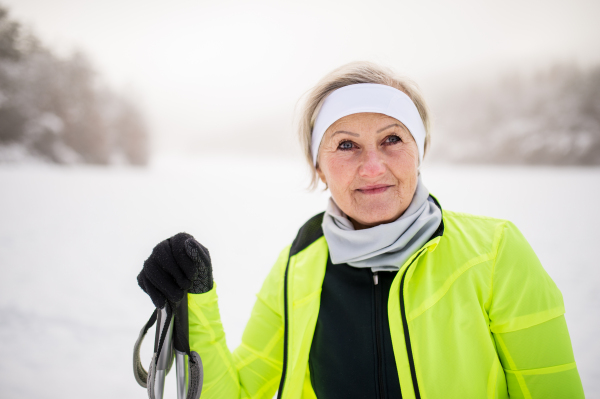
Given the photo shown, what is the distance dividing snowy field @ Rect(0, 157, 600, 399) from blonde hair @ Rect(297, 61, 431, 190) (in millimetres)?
289

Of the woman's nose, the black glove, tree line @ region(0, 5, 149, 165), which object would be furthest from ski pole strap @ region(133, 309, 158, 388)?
tree line @ region(0, 5, 149, 165)

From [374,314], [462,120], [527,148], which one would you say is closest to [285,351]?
[374,314]

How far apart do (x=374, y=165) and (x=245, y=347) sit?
0.79 m

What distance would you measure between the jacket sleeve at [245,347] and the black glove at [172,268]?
3.5 inches

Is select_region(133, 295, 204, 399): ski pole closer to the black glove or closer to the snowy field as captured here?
the black glove

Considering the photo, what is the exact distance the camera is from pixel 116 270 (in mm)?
3412

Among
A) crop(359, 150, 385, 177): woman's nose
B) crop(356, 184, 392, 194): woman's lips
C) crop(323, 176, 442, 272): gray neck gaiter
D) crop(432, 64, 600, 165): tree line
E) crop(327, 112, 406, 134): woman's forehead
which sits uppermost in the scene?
crop(432, 64, 600, 165): tree line

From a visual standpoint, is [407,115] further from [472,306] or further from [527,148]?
[527,148]

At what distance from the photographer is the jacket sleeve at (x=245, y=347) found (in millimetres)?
931

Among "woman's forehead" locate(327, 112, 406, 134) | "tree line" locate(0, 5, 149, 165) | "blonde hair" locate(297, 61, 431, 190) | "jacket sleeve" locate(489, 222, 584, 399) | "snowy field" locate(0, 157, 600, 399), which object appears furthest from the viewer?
"tree line" locate(0, 5, 149, 165)

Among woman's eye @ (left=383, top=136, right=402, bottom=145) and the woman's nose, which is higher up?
woman's eye @ (left=383, top=136, right=402, bottom=145)

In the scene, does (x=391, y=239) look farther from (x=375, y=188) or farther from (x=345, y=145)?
(x=345, y=145)

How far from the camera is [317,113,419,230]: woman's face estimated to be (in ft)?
3.14

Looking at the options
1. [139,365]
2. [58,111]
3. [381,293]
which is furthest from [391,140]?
[58,111]
